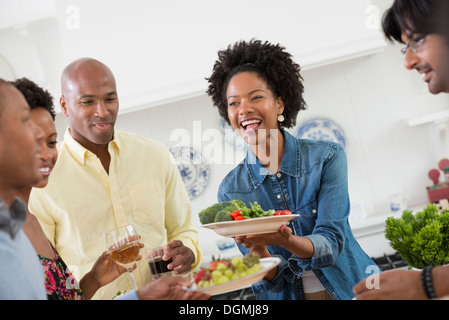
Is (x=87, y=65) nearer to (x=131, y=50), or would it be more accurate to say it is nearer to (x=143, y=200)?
(x=143, y=200)

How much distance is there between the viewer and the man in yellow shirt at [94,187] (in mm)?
1534

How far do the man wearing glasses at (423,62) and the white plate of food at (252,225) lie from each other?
276 mm

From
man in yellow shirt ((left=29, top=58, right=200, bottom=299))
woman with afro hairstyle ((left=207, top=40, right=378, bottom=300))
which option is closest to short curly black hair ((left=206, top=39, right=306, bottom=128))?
woman with afro hairstyle ((left=207, top=40, right=378, bottom=300))

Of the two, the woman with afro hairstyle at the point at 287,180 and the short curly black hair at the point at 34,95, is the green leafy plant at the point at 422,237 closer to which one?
the woman with afro hairstyle at the point at 287,180

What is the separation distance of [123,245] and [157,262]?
0.14 metres

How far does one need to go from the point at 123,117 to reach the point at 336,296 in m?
2.52

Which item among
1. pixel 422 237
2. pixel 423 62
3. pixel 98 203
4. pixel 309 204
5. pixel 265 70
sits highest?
pixel 265 70

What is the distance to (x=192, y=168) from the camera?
Answer: 341 cm

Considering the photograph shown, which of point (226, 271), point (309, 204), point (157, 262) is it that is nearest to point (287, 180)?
point (309, 204)

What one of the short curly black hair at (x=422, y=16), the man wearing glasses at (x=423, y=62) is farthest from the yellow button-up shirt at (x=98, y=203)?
the short curly black hair at (x=422, y=16)

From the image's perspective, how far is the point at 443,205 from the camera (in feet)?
10.1

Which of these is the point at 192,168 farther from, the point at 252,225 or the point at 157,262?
the point at 252,225

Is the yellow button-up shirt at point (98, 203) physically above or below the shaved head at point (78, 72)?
below
